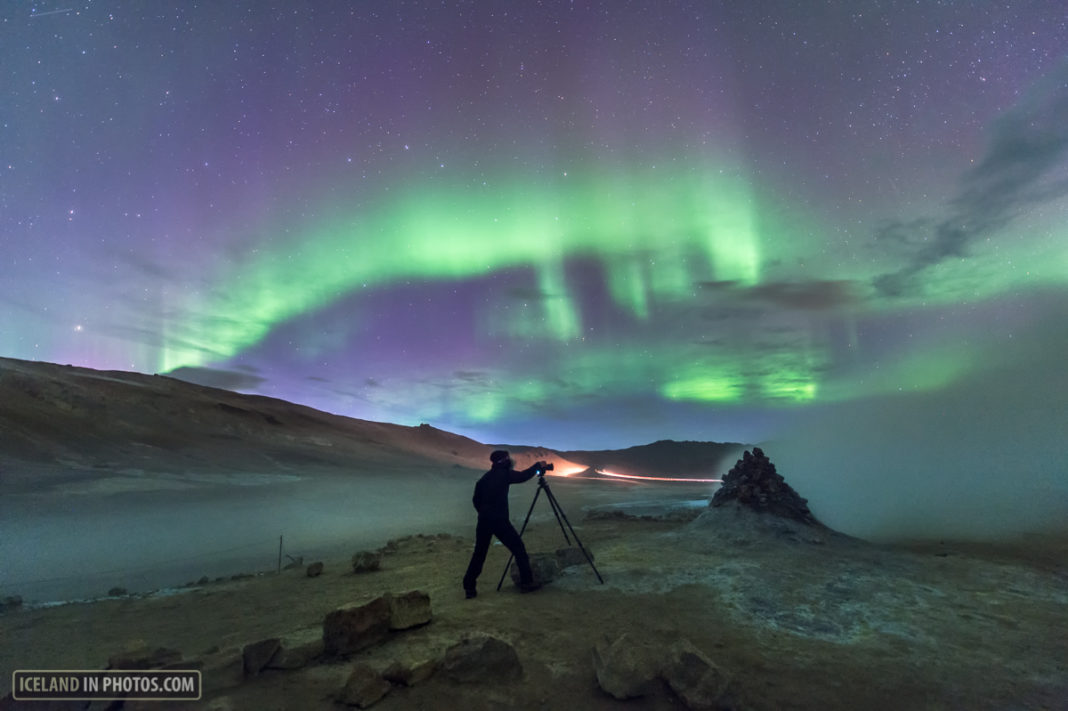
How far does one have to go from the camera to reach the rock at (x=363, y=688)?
4207mm

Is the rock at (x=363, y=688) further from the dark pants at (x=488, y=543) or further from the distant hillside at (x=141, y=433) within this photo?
the distant hillside at (x=141, y=433)

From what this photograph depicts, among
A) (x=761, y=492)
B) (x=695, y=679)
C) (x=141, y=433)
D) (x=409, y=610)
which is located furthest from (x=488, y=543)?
(x=141, y=433)

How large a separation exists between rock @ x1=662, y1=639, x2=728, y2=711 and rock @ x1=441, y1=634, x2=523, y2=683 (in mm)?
1625

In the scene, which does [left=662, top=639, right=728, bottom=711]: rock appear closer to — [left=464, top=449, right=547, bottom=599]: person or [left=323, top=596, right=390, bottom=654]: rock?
[left=323, top=596, right=390, bottom=654]: rock

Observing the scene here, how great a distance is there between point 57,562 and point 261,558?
198 inches

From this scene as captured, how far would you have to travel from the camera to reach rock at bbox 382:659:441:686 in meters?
4.54

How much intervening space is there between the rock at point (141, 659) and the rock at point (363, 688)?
1.99 metres

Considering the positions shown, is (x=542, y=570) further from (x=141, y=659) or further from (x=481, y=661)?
(x=141, y=659)

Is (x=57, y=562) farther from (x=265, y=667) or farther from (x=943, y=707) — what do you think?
(x=943, y=707)

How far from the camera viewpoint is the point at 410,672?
15.0ft

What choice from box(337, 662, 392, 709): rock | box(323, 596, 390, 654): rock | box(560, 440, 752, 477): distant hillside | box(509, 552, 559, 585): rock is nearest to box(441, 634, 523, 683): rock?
box(337, 662, 392, 709): rock

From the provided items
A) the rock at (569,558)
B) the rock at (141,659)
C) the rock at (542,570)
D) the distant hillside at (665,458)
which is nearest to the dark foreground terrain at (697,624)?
the rock at (569,558)

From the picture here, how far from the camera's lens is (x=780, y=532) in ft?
39.6

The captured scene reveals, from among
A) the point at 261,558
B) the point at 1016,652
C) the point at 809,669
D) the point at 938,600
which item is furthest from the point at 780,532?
the point at 261,558
